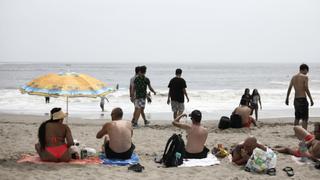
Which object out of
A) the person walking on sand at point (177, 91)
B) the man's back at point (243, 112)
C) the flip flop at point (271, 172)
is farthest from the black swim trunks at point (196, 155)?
the person walking on sand at point (177, 91)

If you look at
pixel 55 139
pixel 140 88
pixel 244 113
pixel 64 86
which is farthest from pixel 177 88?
pixel 55 139

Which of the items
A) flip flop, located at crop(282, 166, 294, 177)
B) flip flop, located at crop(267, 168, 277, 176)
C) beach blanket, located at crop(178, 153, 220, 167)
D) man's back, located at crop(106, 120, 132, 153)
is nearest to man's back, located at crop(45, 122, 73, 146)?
man's back, located at crop(106, 120, 132, 153)

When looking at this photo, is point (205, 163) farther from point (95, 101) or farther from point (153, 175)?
point (95, 101)

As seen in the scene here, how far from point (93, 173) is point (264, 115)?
35.8ft

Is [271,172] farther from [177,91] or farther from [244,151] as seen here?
[177,91]

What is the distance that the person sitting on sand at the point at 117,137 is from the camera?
6770mm

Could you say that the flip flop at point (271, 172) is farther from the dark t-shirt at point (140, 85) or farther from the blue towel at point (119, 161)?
the dark t-shirt at point (140, 85)

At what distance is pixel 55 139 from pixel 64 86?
92 centimetres

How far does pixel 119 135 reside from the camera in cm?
679

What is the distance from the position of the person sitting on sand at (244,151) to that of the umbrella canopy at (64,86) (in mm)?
2625

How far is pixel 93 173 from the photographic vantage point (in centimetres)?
623

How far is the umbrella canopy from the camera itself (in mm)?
6738

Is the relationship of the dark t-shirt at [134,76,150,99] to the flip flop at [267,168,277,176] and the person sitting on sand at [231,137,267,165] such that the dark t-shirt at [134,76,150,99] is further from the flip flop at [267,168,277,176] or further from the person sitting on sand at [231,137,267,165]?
the flip flop at [267,168,277,176]

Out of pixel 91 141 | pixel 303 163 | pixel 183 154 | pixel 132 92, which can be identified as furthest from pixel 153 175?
pixel 132 92
